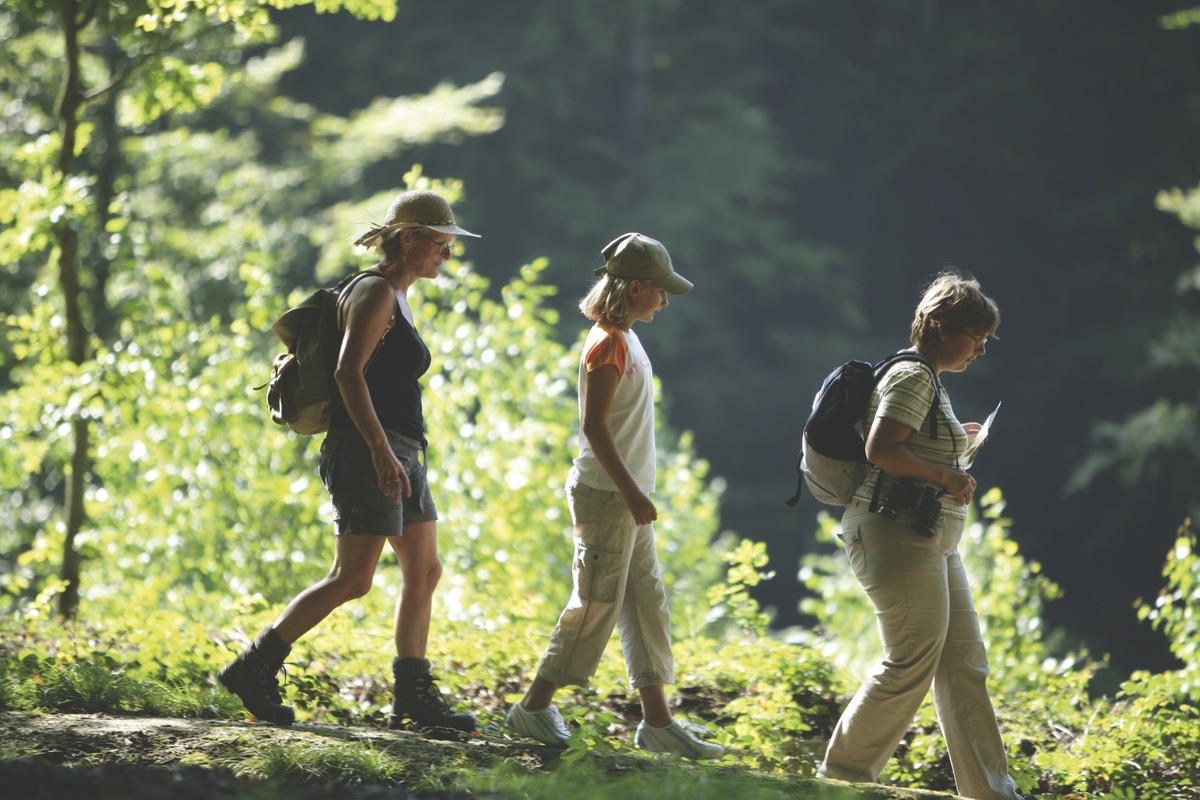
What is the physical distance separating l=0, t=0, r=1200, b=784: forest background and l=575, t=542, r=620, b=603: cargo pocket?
1.17 meters

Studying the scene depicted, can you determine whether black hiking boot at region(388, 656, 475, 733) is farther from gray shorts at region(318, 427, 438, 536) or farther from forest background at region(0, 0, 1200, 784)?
forest background at region(0, 0, 1200, 784)

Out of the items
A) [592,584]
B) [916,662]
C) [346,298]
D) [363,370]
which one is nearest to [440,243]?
[346,298]

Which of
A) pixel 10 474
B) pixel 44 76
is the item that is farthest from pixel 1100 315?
pixel 10 474

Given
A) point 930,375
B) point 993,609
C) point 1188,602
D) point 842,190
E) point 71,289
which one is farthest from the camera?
point 842,190

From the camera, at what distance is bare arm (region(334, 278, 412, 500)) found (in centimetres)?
385

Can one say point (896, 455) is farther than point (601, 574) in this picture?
No

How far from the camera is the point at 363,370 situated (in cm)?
390

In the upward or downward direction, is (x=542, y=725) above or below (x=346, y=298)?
below

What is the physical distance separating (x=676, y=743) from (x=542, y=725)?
0.44 metres

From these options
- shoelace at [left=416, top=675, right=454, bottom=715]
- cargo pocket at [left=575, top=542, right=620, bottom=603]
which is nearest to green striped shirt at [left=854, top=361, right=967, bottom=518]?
cargo pocket at [left=575, top=542, right=620, bottom=603]

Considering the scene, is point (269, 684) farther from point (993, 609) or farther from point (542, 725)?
point (993, 609)

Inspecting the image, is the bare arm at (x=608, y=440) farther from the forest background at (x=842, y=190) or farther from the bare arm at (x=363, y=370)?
the forest background at (x=842, y=190)

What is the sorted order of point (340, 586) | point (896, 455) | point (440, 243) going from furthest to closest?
point (440, 243) → point (340, 586) → point (896, 455)

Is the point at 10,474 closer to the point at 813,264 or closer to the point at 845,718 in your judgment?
the point at 845,718
